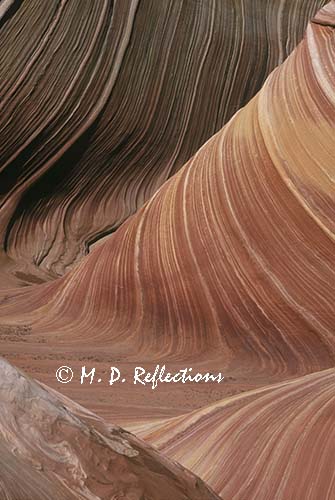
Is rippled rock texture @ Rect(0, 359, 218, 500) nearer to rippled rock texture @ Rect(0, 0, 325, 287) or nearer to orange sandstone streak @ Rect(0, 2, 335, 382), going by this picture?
orange sandstone streak @ Rect(0, 2, 335, 382)

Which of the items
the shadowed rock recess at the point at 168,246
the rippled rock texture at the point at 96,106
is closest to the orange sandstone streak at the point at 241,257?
the shadowed rock recess at the point at 168,246

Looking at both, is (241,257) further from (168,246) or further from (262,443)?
(262,443)

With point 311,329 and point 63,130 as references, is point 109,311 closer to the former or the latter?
point 311,329

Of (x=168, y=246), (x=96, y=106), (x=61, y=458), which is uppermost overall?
(x=96, y=106)

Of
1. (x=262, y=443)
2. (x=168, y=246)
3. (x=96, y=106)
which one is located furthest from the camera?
(x=96, y=106)

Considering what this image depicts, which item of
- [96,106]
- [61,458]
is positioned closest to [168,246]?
[61,458]

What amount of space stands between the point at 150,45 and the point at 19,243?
0.99 m

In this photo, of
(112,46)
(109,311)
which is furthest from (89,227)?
(109,311)

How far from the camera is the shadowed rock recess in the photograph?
85 centimetres

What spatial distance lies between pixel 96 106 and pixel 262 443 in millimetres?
2968

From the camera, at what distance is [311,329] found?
210 cm

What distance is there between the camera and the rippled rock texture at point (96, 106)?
3943mm

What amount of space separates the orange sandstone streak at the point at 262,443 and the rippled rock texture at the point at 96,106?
2296mm

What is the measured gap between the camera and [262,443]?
4.09 ft
